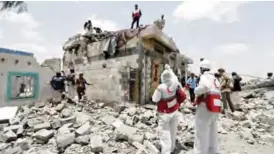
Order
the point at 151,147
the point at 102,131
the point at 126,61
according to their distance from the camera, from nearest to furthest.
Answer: the point at 151,147
the point at 102,131
the point at 126,61

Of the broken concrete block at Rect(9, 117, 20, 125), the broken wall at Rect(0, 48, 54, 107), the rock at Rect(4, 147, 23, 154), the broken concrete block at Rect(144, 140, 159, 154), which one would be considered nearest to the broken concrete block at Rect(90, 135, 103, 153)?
the broken concrete block at Rect(144, 140, 159, 154)

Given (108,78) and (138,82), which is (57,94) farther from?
(138,82)

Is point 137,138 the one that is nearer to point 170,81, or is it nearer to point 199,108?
point 170,81

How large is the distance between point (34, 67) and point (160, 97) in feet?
24.5

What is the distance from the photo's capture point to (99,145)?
5.58 m

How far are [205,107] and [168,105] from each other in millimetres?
778

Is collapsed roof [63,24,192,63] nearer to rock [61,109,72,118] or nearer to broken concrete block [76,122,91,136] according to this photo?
rock [61,109,72,118]

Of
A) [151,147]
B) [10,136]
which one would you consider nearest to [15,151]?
[10,136]

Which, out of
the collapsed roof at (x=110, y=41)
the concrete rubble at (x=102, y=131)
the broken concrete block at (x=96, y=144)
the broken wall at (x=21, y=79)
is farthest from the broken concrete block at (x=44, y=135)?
the collapsed roof at (x=110, y=41)

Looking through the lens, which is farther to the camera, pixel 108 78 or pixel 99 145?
pixel 108 78

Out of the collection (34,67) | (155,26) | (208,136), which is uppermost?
(155,26)

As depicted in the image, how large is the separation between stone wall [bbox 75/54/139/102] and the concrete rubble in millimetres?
1255

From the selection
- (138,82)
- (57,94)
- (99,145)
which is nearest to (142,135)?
(99,145)

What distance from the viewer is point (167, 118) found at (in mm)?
5090
